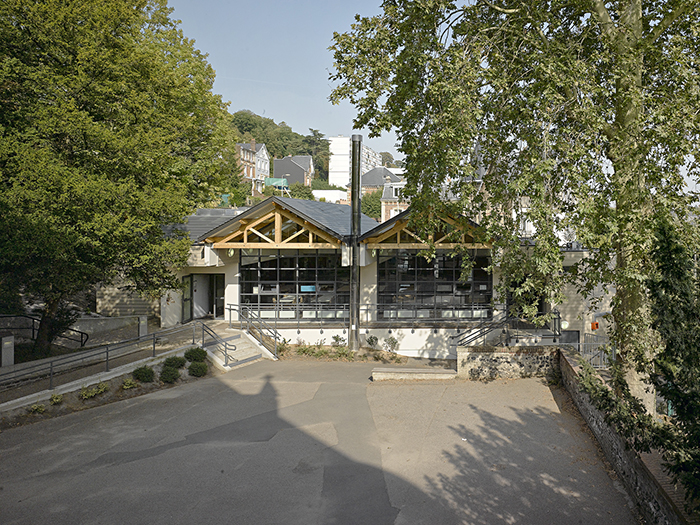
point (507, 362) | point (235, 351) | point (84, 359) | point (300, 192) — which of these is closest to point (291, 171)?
point (300, 192)

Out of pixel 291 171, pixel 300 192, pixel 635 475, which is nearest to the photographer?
pixel 635 475

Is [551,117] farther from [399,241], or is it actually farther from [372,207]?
[372,207]

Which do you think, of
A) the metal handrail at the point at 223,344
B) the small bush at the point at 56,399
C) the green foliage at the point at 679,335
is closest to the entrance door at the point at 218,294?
the metal handrail at the point at 223,344

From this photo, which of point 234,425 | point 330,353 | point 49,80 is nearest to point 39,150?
point 49,80

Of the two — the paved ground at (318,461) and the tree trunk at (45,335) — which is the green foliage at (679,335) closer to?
the paved ground at (318,461)

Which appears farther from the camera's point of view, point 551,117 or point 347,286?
point 347,286

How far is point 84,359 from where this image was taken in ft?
47.6

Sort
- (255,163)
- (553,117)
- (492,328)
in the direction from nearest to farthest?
(553,117) < (492,328) < (255,163)

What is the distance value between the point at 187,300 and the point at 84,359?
22.3 feet

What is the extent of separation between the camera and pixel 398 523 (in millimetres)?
6574

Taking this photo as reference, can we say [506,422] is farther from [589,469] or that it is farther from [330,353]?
[330,353]

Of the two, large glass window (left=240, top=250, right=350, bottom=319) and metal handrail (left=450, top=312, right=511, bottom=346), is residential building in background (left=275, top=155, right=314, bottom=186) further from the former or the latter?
metal handrail (left=450, top=312, right=511, bottom=346)

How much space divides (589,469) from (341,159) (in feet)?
369

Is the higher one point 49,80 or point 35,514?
point 49,80
